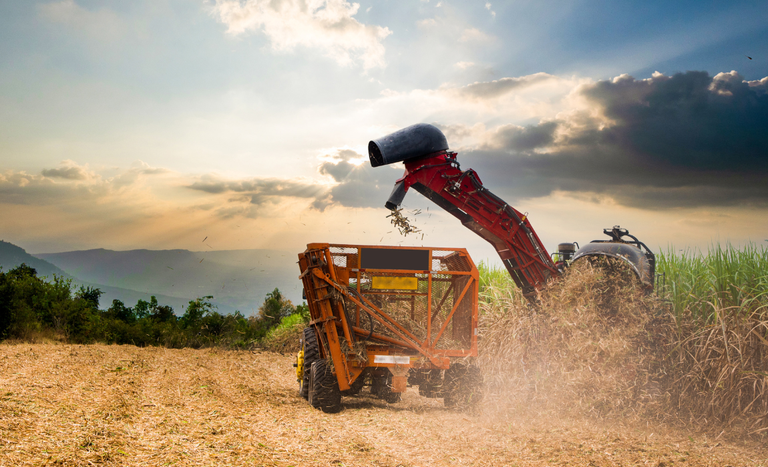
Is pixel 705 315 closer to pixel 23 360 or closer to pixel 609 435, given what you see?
pixel 609 435

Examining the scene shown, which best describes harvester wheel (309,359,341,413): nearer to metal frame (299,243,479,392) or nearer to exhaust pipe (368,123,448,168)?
metal frame (299,243,479,392)

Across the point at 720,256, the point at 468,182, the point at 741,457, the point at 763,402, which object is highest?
the point at 468,182

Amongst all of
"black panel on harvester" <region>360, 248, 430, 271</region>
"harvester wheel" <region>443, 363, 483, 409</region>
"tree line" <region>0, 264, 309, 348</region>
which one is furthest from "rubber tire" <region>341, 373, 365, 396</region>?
"tree line" <region>0, 264, 309, 348</region>

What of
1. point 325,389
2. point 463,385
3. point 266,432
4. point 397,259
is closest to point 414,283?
point 397,259

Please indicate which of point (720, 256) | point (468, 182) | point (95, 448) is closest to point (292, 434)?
point (95, 448)

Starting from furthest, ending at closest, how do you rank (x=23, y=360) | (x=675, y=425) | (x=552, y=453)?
(x=23, y=360) → (x=675, y=425) → (x=552, y=453)

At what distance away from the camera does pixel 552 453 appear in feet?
17.6

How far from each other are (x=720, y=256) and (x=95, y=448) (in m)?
8.86

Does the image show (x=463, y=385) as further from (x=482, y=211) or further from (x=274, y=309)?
(x=274, y=309)

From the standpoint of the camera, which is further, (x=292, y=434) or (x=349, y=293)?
(x=349, y=293)

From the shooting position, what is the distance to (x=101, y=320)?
13594 mm

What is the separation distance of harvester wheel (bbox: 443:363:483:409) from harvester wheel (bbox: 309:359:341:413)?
164 centimetres

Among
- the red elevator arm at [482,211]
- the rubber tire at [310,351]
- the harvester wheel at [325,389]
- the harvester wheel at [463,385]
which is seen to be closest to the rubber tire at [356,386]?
the harvester wheel at [325,389]

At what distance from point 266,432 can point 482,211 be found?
4.73m
